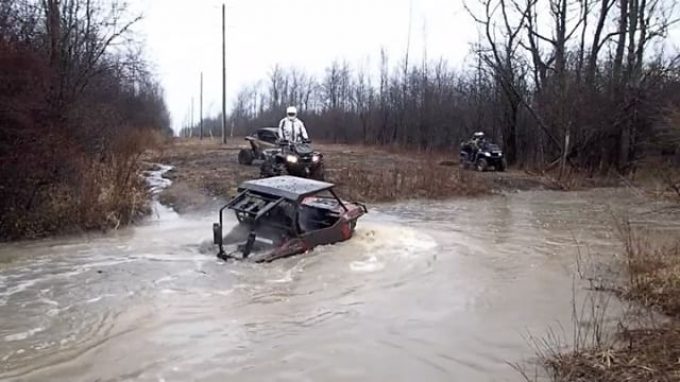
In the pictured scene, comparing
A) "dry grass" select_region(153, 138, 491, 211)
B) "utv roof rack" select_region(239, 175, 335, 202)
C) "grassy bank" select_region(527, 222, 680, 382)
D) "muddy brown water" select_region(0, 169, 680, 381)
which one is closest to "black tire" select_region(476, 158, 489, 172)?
"dry grass" select_region(153, 138, 491, 211)

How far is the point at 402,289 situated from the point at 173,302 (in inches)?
124

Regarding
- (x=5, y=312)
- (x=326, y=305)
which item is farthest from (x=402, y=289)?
(x=5, y=312)

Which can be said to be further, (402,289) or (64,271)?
(64,271)

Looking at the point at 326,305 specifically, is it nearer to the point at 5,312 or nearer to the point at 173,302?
the point at 173,302

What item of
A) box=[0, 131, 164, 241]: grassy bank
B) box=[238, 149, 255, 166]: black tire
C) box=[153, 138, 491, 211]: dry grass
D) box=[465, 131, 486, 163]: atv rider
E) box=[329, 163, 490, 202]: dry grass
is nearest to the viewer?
box=[0, 131, 164, 241]: grassy bank

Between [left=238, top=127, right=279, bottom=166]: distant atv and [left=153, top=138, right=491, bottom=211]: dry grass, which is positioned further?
[left=238, top=127, right=279, bottom=166]: distant atv

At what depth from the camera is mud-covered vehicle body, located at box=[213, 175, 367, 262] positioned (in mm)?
10094

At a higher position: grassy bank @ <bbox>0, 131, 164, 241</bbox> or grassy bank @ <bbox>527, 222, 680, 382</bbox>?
grassy bank @ <bbox>0, 131, 164, 241</bbox>

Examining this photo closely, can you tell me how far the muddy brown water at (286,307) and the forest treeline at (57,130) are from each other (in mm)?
859

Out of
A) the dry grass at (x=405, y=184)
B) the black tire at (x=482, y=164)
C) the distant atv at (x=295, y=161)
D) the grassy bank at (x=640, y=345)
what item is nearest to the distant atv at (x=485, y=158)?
the black tire at (x=482, y=164)

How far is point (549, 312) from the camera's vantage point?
7918 mm

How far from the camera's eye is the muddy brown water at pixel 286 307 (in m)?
6.13

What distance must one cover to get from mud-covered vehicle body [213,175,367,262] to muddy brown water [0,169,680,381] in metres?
0.26

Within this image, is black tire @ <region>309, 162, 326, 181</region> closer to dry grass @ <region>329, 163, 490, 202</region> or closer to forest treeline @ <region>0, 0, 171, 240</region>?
dry grass @ <region>329, 163, 490, 202</region>
